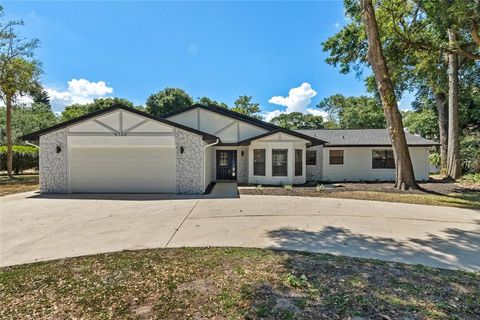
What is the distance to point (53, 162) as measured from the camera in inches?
470

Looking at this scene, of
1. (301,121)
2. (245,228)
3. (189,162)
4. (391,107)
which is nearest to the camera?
(245,228)

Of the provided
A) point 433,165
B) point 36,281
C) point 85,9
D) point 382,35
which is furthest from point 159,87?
point 36,281

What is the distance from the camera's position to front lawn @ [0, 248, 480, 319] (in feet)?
9.74

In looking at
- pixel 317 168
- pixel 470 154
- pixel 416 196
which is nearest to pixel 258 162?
pixel 317 168

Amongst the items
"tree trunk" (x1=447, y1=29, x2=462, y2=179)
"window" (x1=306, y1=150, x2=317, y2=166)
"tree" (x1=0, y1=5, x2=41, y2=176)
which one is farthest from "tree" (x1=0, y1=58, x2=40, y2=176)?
"tree trunk" (x1=447, y1=29, x2=462, y2=179)

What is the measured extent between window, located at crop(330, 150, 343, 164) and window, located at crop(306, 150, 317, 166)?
1096 millimetres

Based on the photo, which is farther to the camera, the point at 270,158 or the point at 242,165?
the point at 242,165

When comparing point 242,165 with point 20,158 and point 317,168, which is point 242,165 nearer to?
point 317,168

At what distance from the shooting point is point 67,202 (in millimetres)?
9938

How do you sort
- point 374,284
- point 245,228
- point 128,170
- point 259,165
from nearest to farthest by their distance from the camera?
point 374,284 → point 245,228 → point 128,170 → point 259,165

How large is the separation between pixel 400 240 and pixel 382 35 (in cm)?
1315

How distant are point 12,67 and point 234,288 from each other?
23862mm

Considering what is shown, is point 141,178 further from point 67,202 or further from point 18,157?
point 18,157

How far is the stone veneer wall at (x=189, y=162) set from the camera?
12031mm
